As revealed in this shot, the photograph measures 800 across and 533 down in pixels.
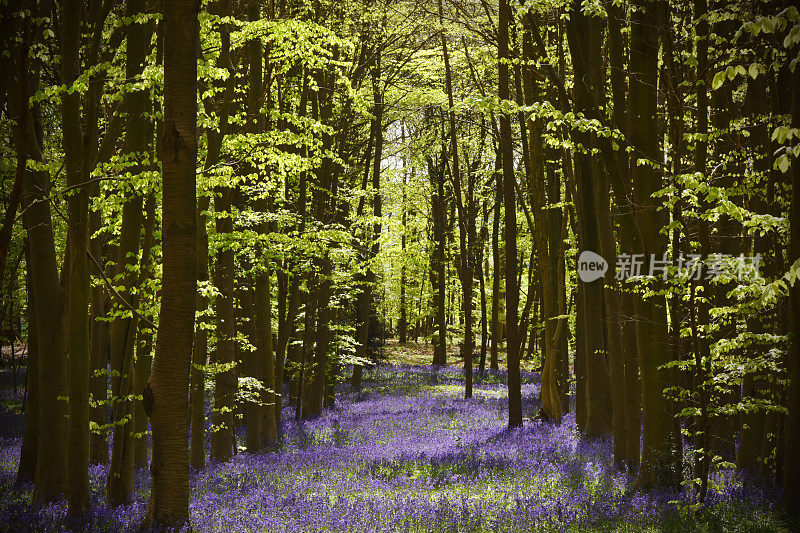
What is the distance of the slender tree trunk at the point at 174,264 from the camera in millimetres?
5453

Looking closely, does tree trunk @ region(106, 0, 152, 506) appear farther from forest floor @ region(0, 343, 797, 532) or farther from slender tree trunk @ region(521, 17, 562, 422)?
slender tree trunk @ region(521, 17, 562, 422)

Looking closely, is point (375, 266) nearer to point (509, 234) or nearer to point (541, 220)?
point (509, 234)

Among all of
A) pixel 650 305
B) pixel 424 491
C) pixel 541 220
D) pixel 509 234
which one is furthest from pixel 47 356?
pixel 541 220

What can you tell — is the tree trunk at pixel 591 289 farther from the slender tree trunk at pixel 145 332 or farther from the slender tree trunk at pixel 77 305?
the slender tree trunk at pixel 77 305

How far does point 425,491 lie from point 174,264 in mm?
5478

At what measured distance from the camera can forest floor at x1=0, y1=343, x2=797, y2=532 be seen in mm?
7016

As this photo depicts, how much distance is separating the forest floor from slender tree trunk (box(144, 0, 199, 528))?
1.64 m

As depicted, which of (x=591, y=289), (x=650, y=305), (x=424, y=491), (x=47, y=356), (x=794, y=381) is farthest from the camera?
(x=591, y=289)

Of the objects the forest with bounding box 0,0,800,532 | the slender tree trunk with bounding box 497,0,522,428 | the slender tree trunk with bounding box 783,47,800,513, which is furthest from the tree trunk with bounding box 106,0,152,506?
the slender tree trunk with bounding box 497,0,522,428

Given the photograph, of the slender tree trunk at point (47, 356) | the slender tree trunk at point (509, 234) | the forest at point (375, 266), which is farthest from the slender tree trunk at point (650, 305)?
the slender tree trunk at point (47, 356)

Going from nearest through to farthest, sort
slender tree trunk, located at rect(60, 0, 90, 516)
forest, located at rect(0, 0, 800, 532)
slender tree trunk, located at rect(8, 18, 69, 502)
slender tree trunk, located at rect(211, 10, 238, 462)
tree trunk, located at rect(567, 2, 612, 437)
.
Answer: forest, located at rect(0, 0, 800, 532)
slender tree trunk, located at rect(60, 0, 90, 516)
slender tree trunk, located at rect(8, 18, 69, 502)
tree trunk, located at rect(567, 2, 612, 437)
slender tree trunk, located at rect(211, 10, 238, 462)

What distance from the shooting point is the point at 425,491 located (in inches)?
356

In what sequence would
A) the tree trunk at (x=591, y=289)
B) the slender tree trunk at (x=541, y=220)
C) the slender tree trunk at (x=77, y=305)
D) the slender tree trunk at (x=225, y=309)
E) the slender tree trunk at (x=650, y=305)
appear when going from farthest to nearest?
1. the slender tree trunk at (x=541, y=220)
2. the slender tree trunk at (x=225, y=309)
3. the tree trunk at (x=591, y=289)
4. the slender tree trunk at (x=650, y=305)
5. the slender tree trunk at (x=77, y=305)

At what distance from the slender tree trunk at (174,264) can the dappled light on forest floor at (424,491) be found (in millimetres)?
1759
